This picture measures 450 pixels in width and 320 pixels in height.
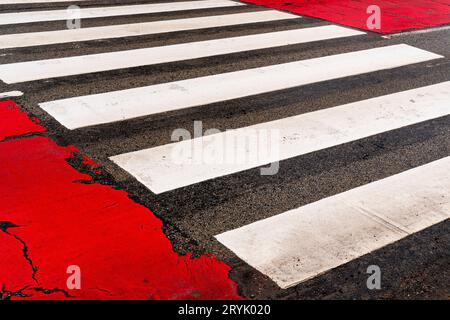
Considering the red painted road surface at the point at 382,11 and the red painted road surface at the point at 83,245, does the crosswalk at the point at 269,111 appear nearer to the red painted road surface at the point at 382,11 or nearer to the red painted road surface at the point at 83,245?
the red painted road surface at the point at 83,245

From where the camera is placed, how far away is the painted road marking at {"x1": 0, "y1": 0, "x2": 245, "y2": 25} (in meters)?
8.74

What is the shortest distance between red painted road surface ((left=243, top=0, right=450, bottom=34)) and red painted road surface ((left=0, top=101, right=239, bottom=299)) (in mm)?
6151

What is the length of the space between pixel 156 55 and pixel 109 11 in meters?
2.47

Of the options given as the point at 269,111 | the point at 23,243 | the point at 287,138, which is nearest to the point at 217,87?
the point at 269,111

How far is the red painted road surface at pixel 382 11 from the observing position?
948 cm

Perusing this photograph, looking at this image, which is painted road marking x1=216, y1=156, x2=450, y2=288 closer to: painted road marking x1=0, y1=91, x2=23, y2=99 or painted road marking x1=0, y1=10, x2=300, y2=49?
painted road marking x1=0, y1=91, x2=23, y2=99

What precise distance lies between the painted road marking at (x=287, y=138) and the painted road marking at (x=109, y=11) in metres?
4.53

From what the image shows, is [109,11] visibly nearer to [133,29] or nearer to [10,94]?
[133,29]

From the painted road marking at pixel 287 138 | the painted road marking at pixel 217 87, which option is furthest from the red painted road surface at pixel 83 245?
the painted road marking at pixel 217 87

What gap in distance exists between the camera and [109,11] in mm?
9383
